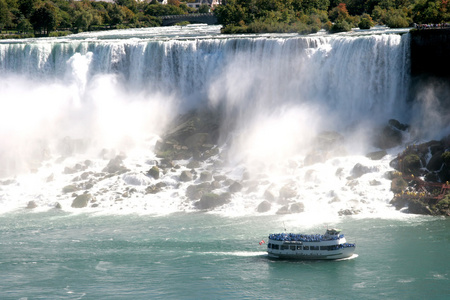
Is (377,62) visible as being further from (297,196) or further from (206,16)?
(206,16)

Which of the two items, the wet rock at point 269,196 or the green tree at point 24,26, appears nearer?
the wet rock at point 269,196

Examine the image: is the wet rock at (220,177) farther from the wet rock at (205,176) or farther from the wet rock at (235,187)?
the wet rock at (235,187)

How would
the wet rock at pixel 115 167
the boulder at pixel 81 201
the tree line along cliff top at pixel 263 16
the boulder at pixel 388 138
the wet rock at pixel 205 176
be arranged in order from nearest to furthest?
the boulder at pixel 81 201 → the wet rock at pixel 205 176 → the boulder at pixel 388 138 → the wet rock at pixel 115 167 → the tree line along cliff top at pixel 263 16

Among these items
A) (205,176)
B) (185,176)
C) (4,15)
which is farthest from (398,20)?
(4,15)

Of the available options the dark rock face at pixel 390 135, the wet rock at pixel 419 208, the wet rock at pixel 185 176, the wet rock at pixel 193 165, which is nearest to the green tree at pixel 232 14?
the wet rock at pixel 193 165

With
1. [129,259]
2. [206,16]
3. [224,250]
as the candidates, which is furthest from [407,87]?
[206,16]

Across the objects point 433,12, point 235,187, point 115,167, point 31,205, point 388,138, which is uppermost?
point 433,12

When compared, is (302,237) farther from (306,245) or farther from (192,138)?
(192,138)

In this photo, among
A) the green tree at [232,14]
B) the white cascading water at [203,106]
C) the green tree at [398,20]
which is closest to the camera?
the white cascading water at [203,106]
